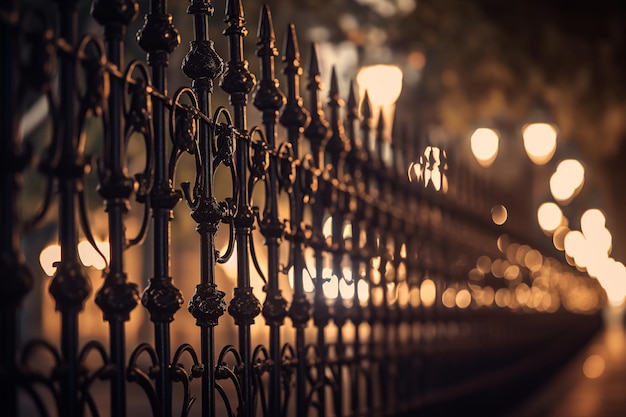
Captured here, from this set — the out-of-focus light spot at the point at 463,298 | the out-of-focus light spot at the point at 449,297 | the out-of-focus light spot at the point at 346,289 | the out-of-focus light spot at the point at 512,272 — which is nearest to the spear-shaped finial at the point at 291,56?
the out-of-focus light spot at the point at 346,289

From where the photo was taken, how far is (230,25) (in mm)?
3740

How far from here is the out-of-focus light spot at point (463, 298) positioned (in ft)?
30.5

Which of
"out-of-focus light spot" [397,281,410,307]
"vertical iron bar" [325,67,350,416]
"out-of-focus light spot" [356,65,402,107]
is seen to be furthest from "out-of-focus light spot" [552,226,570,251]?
"vertical iron bar" [325,67,350,416]

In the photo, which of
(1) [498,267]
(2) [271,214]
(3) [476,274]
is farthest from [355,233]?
(1) [498,267]

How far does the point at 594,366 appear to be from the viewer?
2052 centimetres

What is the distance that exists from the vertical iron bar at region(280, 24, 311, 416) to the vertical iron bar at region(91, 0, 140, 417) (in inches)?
71.2

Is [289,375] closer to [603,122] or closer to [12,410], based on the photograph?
[12,410]

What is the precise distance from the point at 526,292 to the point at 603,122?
Answer: 2975 mm

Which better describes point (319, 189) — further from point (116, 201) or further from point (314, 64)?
point (116, 201)

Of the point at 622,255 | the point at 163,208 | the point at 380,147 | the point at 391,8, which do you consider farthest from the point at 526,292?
the point at 622,255

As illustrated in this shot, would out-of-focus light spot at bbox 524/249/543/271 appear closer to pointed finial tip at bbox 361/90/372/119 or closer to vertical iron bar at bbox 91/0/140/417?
pointed finial tip at bbox 361/90/372/119

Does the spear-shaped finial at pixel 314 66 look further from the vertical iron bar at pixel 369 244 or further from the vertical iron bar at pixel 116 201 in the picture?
the vertical iron bar at pixel 116 201

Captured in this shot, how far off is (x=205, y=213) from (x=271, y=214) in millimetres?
818

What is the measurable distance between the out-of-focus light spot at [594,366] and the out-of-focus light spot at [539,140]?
3.86 m
